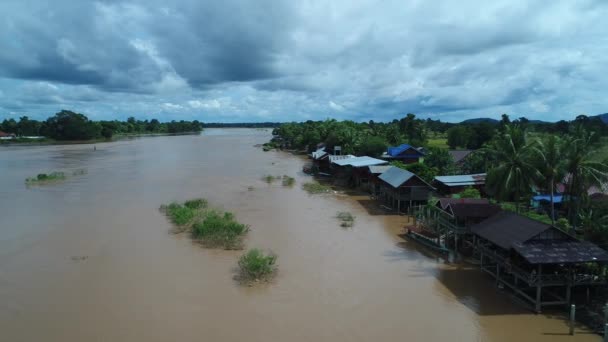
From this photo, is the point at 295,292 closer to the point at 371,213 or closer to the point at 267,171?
the point at 371,213

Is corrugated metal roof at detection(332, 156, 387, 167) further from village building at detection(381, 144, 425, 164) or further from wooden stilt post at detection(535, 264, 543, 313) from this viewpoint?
wooden stilt post at detection(535, 264, 543, 313)

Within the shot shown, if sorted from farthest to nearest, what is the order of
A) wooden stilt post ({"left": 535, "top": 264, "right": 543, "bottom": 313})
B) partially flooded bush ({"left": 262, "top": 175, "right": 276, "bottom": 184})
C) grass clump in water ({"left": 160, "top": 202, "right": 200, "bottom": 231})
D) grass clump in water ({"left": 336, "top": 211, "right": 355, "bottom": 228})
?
partially flooded bush ({"left": 262, "top": 175, "right": 276, "bottom": 184}) → grass clump in water ({"left": 336, "top": 211, "right": 355, "bottom": 228}) → grass clump in water ({"left": 160, "top": 202, "right": 200, "bottom": 231}) → wooden stilt post ({"left": 535, "top": 264, "right": 543, "bottom": 313})

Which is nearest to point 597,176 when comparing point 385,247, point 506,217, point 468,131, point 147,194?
point 506,217

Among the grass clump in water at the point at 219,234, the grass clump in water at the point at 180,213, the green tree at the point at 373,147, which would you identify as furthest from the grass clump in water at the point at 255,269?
the green tree at the point at 373,147

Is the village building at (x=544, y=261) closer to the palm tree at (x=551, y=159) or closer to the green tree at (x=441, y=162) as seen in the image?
the palm tree at (x=551, y=159)

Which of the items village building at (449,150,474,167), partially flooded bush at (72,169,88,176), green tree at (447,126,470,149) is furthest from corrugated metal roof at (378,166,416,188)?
partially flooded bush at (72,169,88,176)

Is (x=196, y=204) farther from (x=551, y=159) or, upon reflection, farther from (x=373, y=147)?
(x=373, y=147)

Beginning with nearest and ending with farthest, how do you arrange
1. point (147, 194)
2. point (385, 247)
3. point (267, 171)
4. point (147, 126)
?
point (385, 247), point (147, 194), point (267, 171), point (147, 126)
